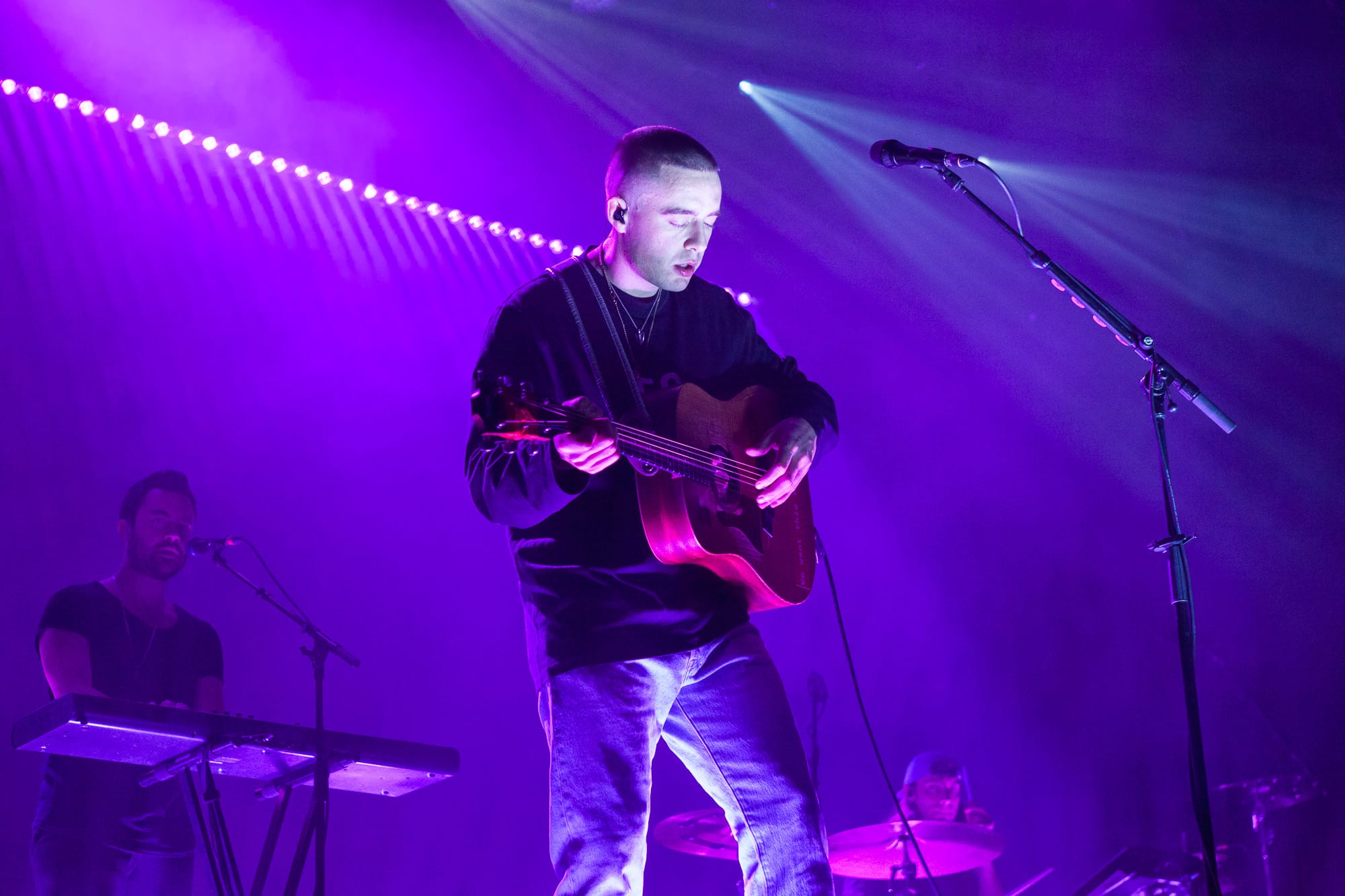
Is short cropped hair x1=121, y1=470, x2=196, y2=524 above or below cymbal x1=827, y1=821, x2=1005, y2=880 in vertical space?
above

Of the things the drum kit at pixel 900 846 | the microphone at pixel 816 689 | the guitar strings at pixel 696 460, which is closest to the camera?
the guitar strings at pixel 696 460

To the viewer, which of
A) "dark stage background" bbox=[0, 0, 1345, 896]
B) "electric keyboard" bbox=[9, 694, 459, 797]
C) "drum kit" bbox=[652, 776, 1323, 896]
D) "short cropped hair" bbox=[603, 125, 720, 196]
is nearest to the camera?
"short cropped hair" bbox=[603, 125, 720, 196]

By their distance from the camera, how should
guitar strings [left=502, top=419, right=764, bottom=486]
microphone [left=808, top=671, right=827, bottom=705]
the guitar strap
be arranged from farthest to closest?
microphone [left=808, top=671, right=827, bottom=705]
the guitar strap
guitar strings [left=502, top=419, right=764, bottom=486]

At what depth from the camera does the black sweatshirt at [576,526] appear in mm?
2461

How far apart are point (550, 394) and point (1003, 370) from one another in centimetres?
598

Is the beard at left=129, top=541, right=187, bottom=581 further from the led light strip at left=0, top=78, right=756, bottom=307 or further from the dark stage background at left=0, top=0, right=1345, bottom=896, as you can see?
the led light strip at left=0, top=78, right=756, bottom=307

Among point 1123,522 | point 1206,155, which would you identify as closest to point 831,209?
point 1206,155

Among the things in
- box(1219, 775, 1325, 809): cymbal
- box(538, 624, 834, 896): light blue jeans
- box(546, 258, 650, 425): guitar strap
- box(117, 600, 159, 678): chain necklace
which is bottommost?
box(1219, 775, 1325, 809): cymbal

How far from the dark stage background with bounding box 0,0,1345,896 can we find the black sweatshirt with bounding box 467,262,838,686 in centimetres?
477

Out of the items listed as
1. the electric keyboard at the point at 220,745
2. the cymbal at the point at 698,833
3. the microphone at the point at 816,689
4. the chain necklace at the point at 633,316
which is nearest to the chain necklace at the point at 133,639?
the electric keyboard at the point at 220,745

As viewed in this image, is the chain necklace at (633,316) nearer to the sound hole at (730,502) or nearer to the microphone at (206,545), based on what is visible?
the sound hole at (730,502)

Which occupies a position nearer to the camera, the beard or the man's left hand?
the man's left hand

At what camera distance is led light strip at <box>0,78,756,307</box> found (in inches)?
256

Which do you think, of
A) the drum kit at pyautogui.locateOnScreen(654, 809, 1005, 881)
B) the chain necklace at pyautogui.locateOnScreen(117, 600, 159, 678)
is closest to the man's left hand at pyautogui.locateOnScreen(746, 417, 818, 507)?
the drum kit at pyautogui.locateOnScreen(654, 809, 1005, 881)
